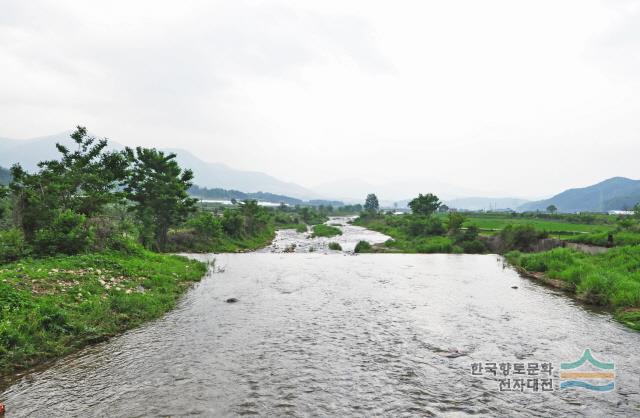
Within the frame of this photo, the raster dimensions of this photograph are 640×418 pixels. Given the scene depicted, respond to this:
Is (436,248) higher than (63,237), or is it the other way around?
(63,237)

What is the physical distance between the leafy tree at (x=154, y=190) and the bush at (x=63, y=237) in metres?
18.4

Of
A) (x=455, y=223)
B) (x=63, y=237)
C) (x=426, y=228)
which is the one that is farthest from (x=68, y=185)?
(x=426, y=228)

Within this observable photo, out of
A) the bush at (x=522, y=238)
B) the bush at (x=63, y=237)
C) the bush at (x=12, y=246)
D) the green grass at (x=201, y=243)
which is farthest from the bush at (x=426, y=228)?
the bush at (x=12, y=246)

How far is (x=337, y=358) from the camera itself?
12.7m

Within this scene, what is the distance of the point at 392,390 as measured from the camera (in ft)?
34.5

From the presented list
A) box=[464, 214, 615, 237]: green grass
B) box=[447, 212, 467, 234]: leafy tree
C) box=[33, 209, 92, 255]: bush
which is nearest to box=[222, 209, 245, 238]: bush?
box=[33, 209, 92, 255]: bush

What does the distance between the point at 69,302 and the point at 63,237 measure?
24.8 ft

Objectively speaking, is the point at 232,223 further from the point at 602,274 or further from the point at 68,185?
the point at 602,274

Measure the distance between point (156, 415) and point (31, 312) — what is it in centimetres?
737

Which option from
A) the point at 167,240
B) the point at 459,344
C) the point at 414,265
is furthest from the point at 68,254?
the point at 414,265

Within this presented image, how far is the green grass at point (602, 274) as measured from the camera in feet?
62.3

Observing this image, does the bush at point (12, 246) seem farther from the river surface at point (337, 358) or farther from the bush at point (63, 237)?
the river surface at point (337, 358)

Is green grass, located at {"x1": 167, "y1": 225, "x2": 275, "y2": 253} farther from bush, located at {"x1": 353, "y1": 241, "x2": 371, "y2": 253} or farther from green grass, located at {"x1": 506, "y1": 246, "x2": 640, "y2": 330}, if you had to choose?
green grass, located at {"x1": 506, "y1": 246, "x2": 640, "y2": 330}

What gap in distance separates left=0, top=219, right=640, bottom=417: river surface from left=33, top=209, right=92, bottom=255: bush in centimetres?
733
